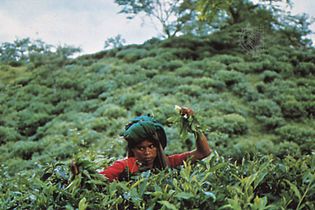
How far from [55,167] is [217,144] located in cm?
510

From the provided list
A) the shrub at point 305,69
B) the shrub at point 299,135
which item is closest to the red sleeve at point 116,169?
the shrub at point 299,135

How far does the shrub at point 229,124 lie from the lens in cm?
686

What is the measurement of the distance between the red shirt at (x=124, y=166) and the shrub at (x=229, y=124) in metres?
4.63

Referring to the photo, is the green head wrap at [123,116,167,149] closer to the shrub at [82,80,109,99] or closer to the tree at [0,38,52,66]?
the shrub at [82,80,109,99]

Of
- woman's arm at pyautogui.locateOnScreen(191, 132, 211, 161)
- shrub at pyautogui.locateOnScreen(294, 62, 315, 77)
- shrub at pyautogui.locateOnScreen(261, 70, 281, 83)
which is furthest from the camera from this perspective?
shrub at pyautogui.locateOnScreen(294, 62, 315, 77)

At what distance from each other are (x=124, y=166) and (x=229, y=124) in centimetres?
512

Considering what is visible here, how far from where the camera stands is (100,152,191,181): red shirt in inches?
75.2

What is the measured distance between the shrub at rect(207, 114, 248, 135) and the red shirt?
4635 millimetres

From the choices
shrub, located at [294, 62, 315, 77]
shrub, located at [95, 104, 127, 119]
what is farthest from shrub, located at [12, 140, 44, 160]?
shrub, located at [294, 62, 315, 77]

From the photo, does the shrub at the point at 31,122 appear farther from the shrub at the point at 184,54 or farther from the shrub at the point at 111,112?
the shrub at the point at 184,54

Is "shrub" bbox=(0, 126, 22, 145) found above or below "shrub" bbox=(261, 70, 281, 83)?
below

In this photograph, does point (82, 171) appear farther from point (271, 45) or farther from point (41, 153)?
point (271, 45)

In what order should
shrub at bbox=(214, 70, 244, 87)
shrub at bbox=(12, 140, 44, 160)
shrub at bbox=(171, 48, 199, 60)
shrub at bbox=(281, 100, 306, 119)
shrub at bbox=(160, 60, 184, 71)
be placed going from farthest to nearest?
shrub at bbox=(171, 48, 199, 60) < shrub at bbox=(160, 60, 184, 71) < shrub at bbox=(214, 70, 244, 87) < shrub at bbox=(281, 100, 306, 119) < shrub at bbox=(12, 140, 44, 160)

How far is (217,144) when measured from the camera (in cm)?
650
